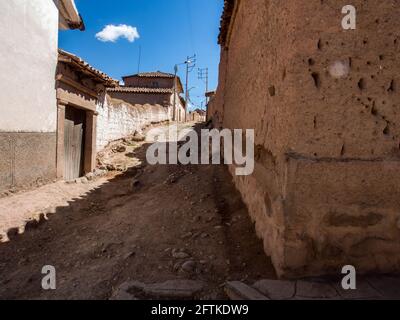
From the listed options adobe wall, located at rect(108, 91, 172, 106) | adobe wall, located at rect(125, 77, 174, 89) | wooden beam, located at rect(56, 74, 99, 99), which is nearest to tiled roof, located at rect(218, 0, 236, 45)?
wooden beam, located at rect(56, 74, 99, 99)

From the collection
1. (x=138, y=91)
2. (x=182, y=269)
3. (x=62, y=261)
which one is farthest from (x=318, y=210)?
(x=138, y=91)

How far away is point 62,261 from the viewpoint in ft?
10.8

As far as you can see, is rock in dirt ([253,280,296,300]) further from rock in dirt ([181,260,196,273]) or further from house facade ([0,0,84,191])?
house facade ([0,0,84,191])

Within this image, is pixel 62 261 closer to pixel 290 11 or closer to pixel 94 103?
pixel 290 11

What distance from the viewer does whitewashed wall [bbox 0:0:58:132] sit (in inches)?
202

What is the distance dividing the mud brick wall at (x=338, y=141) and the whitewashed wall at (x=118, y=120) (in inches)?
327

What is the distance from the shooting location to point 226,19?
→ 6117mm

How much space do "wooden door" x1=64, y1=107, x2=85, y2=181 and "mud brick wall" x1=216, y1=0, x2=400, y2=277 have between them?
6855 millimetres

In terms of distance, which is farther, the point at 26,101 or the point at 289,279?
the point at 26,101

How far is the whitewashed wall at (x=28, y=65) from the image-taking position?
16.8 ft

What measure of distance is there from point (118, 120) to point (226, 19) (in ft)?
22.5

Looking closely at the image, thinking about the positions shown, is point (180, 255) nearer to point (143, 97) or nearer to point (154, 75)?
Result: point (143, 97)

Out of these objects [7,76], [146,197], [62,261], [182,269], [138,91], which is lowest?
[62,261]

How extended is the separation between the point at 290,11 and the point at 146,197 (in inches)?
153
